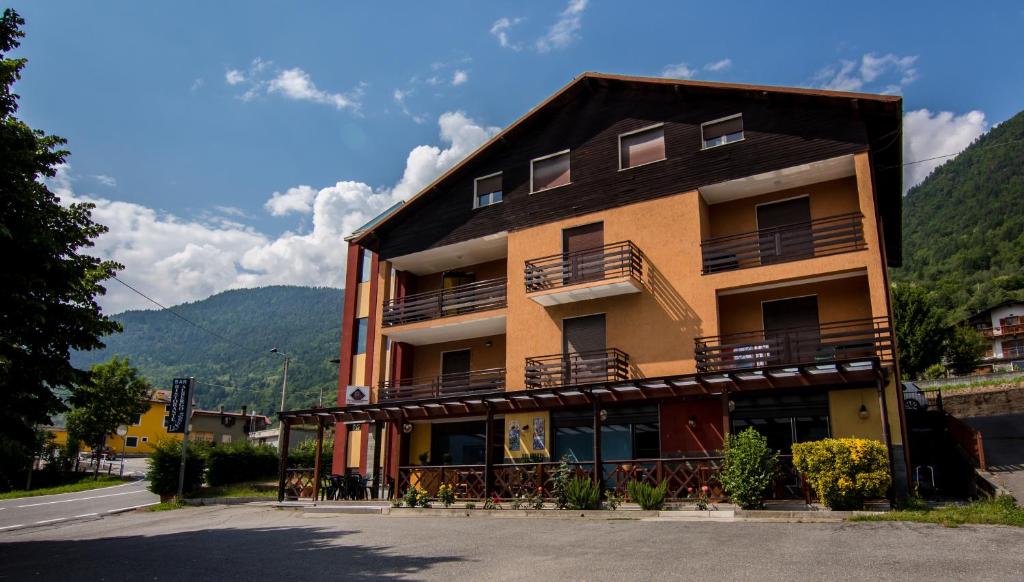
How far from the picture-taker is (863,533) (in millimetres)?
11820

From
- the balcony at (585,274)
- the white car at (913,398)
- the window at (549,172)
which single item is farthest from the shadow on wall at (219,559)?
the white car at (913,398)

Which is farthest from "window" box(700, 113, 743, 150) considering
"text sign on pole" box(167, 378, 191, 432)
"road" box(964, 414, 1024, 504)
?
"text sign on pole" box(167, 378, 191, 432)

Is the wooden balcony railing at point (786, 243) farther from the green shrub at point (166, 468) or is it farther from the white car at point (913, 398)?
the green shrub at point (166, 468)

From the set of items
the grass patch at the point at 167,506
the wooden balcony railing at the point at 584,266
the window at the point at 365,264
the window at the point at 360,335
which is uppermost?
the window at the point at 365,264

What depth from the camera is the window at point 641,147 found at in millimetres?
22641

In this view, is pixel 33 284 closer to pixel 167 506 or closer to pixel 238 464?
pixel 167 506

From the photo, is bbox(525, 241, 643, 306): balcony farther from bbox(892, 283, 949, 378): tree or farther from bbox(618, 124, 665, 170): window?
bbox(892, 283, 949, 378): tree

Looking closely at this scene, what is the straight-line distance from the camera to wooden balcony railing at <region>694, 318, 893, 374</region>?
18094 mm

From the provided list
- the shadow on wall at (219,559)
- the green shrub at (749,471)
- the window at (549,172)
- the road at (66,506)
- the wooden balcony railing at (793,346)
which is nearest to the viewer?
the shadow on wall at (219,559)

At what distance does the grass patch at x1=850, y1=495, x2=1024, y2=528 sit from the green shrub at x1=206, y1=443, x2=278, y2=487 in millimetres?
26248

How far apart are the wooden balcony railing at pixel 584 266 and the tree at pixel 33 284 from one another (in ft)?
39.6

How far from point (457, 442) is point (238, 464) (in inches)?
509

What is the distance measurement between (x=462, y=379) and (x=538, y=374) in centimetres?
462

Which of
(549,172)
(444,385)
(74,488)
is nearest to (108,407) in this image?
(74,488)
